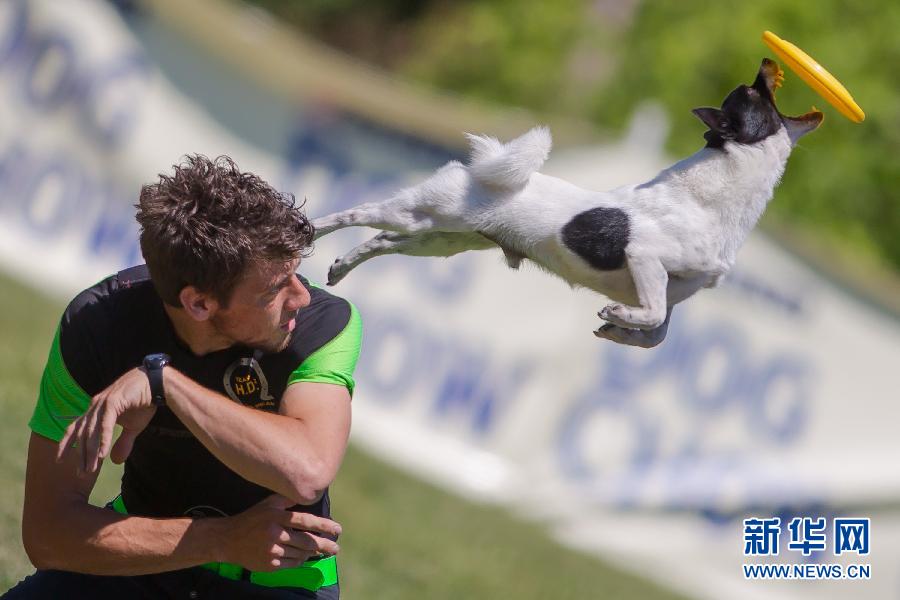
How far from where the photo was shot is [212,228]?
2.65 metres

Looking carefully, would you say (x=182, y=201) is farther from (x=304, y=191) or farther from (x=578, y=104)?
(x=578, y=104)

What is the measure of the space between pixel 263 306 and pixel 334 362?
0.28 meters

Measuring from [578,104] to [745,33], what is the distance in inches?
134

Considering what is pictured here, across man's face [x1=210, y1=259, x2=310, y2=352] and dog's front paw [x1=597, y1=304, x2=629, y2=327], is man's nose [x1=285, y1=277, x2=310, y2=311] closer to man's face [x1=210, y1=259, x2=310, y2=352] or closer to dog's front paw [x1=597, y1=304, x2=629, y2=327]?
man's face [x1=210, y1=259, x2=310, y2=352]

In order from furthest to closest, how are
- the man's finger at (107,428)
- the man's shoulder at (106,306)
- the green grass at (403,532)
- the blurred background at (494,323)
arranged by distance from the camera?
the blurred background at (494,323) → the green grass at (403,532) → the man's shoulder at (106,306) → the man's finger at (107,428)

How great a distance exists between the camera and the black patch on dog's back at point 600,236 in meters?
2.80

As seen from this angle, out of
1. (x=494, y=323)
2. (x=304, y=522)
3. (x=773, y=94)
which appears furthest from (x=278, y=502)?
(x=494, y=323)

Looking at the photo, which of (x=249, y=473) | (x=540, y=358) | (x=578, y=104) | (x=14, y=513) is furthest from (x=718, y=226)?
(x=578, y=104)

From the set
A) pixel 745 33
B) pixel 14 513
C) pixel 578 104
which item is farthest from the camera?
pixel 578 104

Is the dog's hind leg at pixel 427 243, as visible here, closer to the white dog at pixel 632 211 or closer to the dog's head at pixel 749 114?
the white dog at pixel 632 211

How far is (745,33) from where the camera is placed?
1272cm

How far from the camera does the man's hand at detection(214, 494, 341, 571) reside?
2.77 m

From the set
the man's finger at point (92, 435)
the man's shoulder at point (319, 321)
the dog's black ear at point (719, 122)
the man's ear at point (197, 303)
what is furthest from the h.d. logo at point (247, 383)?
the dog's black ear at point (719, 122)

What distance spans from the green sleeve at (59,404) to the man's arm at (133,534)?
0.10 feet
